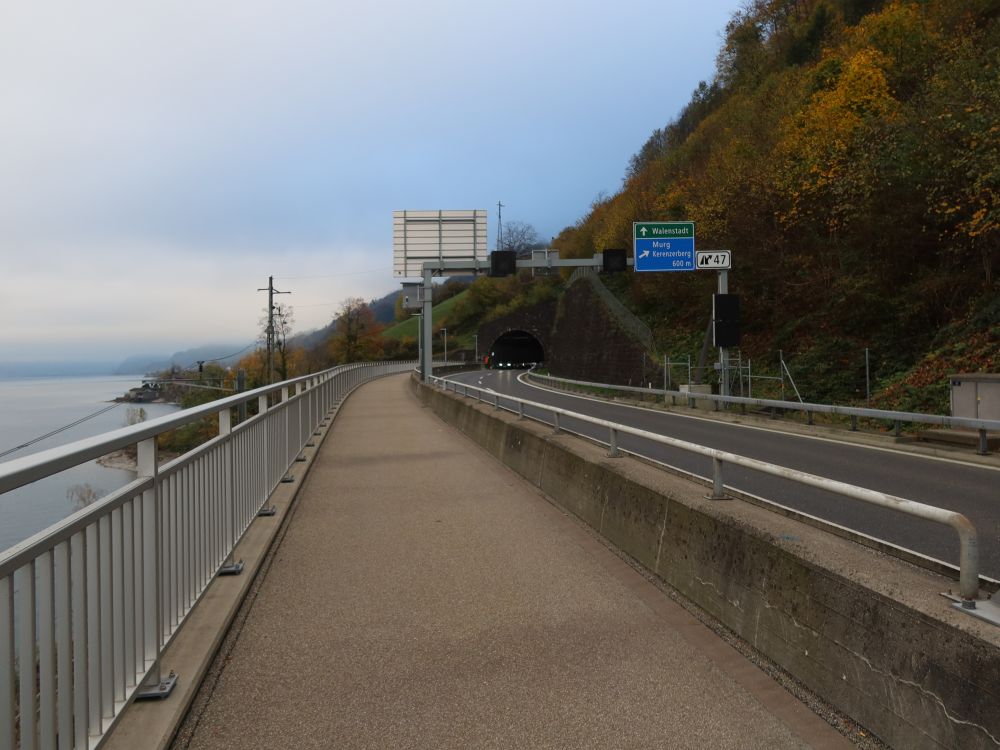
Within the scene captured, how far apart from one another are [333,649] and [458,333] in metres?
155

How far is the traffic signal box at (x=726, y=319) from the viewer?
25.3 m

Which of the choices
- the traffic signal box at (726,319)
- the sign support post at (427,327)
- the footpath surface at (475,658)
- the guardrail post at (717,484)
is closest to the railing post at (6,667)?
the footpath surface at (475,658)

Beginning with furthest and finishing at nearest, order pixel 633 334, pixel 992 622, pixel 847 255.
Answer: pixel 633 334, pixel 847 255, pixel 992 622

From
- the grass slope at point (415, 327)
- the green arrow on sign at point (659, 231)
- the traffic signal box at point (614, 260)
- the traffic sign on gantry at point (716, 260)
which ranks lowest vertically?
the traffic sign on gantry at point (716, 260)

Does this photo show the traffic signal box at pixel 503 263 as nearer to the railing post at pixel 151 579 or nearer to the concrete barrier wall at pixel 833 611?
the concrete barrier wall at pixel 833 611

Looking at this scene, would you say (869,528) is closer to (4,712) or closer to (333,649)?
(333,649)

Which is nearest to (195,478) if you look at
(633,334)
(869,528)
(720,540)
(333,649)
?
(333,649)

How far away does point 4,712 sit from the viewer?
2.45 meters

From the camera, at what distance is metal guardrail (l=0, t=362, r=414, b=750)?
2.60 metres

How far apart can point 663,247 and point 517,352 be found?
9472cm

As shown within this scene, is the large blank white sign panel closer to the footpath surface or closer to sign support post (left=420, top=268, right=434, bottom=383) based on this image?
sign support post (left=420, top=268, right=434, bottom=383)

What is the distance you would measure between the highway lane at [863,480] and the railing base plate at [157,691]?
541 cm

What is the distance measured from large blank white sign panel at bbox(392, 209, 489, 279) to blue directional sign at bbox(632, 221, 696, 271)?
974 cm

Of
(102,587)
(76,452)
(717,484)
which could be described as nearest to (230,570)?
(102,587)
